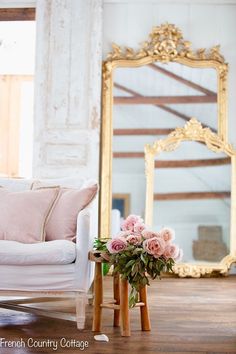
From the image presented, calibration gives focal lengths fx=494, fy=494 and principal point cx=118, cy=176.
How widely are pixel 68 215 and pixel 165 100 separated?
2517mm

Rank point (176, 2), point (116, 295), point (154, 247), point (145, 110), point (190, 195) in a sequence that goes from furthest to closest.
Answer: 1. point (176, 2)
2. point (145, 110)
3. point (190, 195)
4. point (116, 295)
5. point (154, 247)

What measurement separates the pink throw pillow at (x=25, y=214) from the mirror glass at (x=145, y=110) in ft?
6.71

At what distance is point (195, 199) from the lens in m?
5.15

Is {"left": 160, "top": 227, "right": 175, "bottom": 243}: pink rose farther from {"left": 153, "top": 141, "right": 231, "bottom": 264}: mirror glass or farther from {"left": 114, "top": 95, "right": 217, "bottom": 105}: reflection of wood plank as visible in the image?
{"left": 114, "top": 95, "right": 217, "bottom": 105}: reflection of wood plank

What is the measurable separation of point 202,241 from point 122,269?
2.64m

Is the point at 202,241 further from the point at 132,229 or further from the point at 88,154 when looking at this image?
the point at 132,229

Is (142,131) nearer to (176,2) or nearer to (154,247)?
(176,2)

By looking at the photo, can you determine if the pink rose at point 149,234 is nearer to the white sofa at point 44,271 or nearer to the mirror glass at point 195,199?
the white sofa at point 44,271

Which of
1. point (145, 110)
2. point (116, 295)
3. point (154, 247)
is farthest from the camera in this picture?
point (145, 110)

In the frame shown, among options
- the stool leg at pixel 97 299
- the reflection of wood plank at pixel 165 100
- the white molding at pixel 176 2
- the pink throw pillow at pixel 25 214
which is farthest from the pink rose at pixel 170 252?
the white molding at pixel 176 2

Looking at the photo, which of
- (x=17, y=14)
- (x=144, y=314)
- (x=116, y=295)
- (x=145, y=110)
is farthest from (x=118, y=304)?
(x=17, y=14)

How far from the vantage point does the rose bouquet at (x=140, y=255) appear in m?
2.56

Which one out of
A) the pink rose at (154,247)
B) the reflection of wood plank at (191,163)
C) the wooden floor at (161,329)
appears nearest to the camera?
the wooden floor at (161,329)

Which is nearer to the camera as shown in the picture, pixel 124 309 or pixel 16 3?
pixel 124 309
